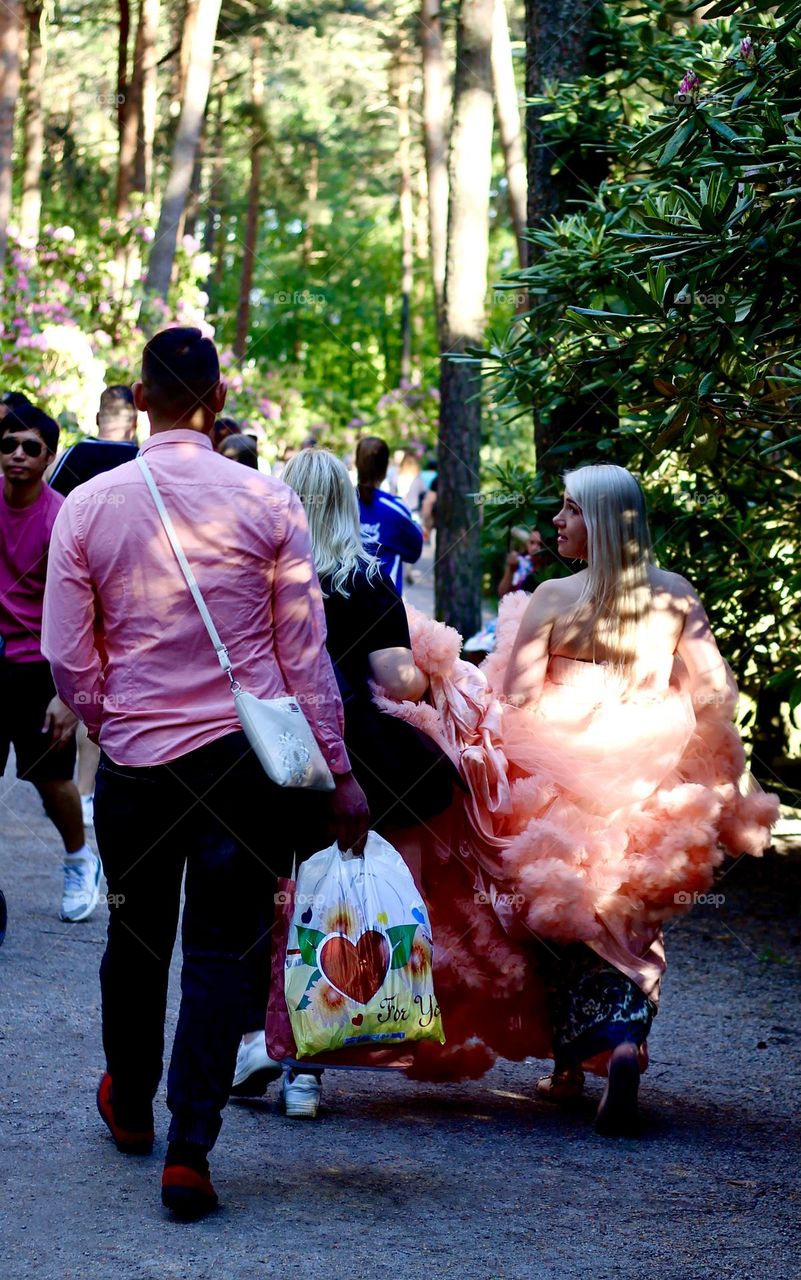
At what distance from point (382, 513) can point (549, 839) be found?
5.45 metres

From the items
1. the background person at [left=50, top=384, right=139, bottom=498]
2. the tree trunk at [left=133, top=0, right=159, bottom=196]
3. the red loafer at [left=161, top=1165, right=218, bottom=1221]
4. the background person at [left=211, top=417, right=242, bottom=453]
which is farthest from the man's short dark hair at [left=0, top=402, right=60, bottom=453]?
the tree trunk at [left=133, top=0, right=159, bottom=196]

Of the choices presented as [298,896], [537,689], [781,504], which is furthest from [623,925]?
[781,504]

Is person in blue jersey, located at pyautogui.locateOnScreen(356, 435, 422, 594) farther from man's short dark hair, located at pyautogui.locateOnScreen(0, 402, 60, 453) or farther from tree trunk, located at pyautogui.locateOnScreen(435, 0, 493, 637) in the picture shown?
man's short dark hair, located at pyautogui.locateOnScreen(0, 402, 60, 453)

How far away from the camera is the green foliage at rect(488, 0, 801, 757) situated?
4504 mm

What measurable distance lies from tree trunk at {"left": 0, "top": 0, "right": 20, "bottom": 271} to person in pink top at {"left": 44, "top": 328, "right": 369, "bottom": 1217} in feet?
45.2

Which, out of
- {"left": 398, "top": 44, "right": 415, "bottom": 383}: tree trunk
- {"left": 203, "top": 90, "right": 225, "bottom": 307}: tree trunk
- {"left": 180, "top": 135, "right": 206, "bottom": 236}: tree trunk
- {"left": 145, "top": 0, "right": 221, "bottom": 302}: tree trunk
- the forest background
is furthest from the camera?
{"left": 398, "top": 44, "right": 415, "bottom": 383}: tree trunk

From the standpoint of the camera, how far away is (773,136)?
4.48 metres

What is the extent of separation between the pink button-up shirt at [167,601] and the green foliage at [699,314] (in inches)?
54.2

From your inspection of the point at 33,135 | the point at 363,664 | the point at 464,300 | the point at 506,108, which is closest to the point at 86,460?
the point at 363,664

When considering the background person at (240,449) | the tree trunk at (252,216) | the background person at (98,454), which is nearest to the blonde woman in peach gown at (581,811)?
the background person at (98,454)

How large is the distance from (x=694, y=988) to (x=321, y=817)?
3610 millimetres

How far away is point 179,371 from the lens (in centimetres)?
398

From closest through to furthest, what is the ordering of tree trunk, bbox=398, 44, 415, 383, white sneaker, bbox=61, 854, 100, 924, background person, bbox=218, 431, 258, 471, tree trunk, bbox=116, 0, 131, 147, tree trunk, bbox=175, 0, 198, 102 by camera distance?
white sneaker, bbox=61, 854, 100, 924 < background person, bbox=218, 431, 258, 471 < tree trunk, bbox=175, 0, 198, 102 < tree trunk, bbox=116, 0, 131, 147 < tree trunk, bbox=398, 44, 415, 383

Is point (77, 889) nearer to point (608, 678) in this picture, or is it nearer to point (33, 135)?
point (608, 678)
